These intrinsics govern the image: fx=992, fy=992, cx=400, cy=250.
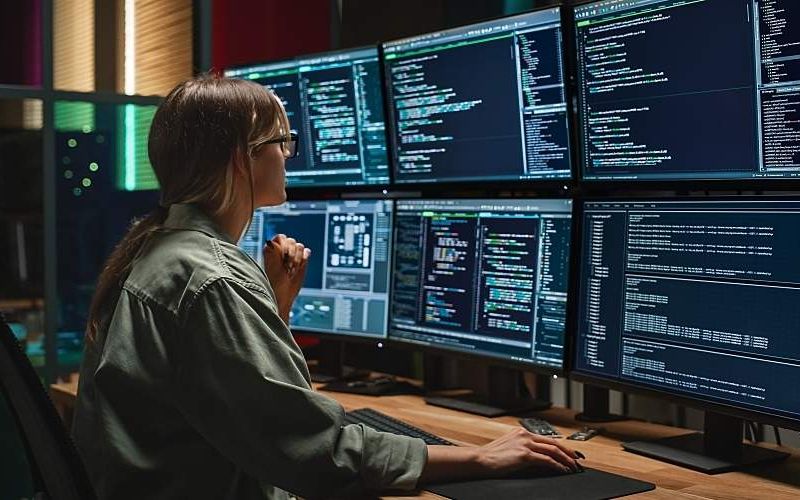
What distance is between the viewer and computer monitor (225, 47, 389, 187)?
248 centimetres

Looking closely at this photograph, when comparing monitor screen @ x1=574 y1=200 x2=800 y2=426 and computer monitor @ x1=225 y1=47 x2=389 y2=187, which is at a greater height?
computer monitor @ x1=225 y1=47 x2=389 y2=187

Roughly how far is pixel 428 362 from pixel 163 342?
111cm

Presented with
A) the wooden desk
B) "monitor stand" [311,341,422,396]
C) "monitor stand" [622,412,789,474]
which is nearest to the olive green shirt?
the wooden desk

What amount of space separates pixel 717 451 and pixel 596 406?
1.20ft

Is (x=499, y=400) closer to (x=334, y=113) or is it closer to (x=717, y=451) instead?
(x=717, y=451)

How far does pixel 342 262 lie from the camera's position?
2525mm

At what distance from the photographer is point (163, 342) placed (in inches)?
55.9

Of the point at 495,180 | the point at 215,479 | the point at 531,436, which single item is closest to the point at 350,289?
the point at 495,180

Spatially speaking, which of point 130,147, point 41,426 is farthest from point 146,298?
point 130,147

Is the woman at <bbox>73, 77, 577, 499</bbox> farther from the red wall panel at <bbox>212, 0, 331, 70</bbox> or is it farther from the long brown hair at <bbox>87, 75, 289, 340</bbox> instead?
the red wall panel at <bbox>212, 0, 331, 70</bbox>

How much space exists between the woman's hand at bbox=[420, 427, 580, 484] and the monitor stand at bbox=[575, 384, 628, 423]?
0.43 meters

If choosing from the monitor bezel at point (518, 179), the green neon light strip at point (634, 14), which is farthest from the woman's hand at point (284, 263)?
the green neon light strip at point (634, 14)

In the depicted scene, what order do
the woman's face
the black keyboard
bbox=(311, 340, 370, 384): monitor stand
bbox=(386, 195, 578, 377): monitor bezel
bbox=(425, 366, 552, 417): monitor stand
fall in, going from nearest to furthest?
1. the woman's face
2. the black keyboard
3. bbox=(386, 195, 578, 377): monitor bezel
4. bbox=(425, 366, 552, 417): monitor stand
5. bbox=(311, 340, 370, 384): monitor stand

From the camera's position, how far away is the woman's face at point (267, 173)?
1.62 m
